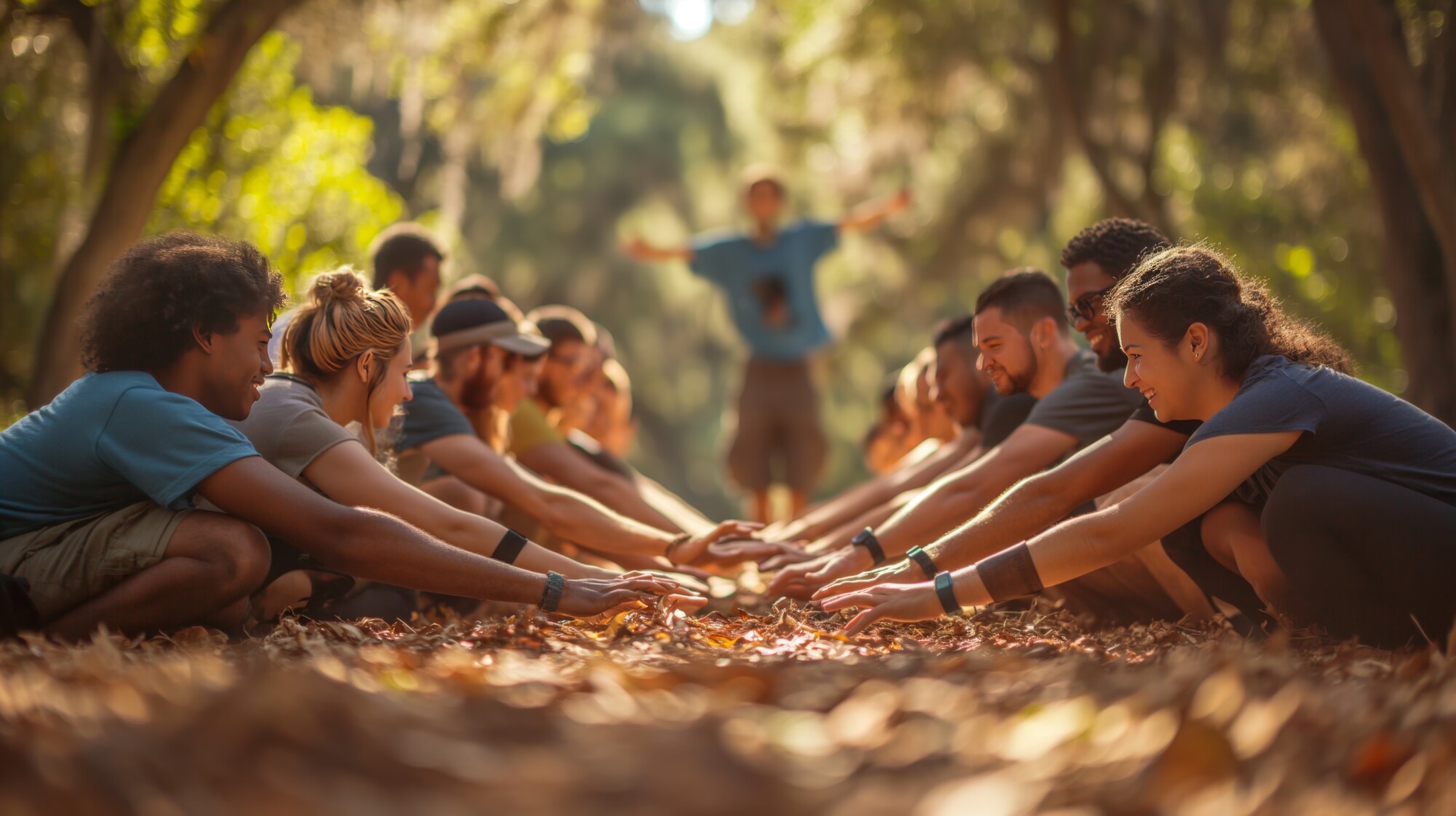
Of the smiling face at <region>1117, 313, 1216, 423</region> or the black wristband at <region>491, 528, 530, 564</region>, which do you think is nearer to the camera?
the smiling face at <region>1117, 313, 1216, 423</region>

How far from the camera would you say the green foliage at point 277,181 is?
7.60 m

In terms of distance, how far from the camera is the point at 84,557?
10.3 feet

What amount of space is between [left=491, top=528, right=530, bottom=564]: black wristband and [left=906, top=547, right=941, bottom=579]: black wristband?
4.08 feet

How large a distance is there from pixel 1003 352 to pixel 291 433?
2.83 meters

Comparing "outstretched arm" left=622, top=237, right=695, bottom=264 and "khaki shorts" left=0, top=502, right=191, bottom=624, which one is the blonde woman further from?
"outstretched arm" left=622, top=237, right=695, bottom=264

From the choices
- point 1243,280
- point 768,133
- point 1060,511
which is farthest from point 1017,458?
point 768,133

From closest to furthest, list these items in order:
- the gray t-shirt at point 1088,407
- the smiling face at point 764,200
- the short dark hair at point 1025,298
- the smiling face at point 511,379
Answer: the gray t-shirt at point 1088,407
the short dark hair at point 1025,298
the smiling face at point 511,379
the smiling face at point 764,200

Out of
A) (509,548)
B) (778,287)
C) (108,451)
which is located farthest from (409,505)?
(778,287)

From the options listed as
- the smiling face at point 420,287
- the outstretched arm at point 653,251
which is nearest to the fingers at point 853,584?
the smiling face at point 420,287

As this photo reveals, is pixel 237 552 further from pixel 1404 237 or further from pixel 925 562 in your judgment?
pixel 1404 237

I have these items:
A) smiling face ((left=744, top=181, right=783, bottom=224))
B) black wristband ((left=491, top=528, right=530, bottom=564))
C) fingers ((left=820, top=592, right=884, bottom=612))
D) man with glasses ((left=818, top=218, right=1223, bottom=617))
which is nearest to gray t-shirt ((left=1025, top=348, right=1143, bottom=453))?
man with glasses ((left=818, top=218, right=1223, bottom=617))

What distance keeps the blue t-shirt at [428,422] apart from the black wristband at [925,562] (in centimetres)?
212

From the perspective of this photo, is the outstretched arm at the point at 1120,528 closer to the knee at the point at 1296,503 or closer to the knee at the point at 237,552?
the knee at the point at 1296,503

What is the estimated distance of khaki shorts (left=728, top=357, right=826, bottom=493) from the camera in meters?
9.17
